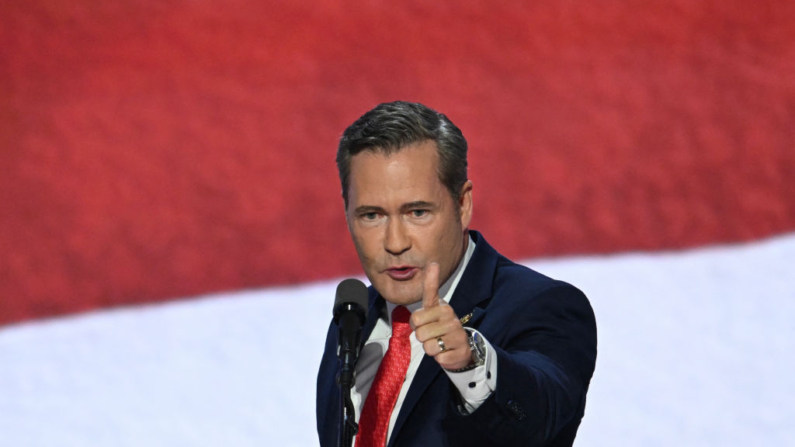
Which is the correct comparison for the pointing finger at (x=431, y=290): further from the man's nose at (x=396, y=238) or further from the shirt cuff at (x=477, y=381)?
the man's nose at (x=396, y=238)

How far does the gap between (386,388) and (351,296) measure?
0.24 metres

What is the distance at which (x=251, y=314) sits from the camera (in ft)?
12.3

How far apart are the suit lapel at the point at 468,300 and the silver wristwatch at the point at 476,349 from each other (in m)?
0.28

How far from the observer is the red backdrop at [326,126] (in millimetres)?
3814

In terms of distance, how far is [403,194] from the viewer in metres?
1.62

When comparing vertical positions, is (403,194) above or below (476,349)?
above

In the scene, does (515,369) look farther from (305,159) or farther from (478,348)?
(305,159)

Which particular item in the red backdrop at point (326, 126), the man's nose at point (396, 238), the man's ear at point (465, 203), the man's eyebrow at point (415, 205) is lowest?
the man's nose at point (396, 238)

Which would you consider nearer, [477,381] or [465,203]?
[477,381]

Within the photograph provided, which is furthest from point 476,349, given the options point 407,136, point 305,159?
point 305,159

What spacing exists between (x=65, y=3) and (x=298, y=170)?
124 centimetres

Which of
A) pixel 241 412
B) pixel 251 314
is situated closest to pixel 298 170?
pixel 251 314

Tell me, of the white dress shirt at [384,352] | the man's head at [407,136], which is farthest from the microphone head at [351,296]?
the man's head at [407,136]

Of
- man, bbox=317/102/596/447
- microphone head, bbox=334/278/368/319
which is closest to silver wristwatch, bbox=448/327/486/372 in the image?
man, bbox=317/102/596/447
